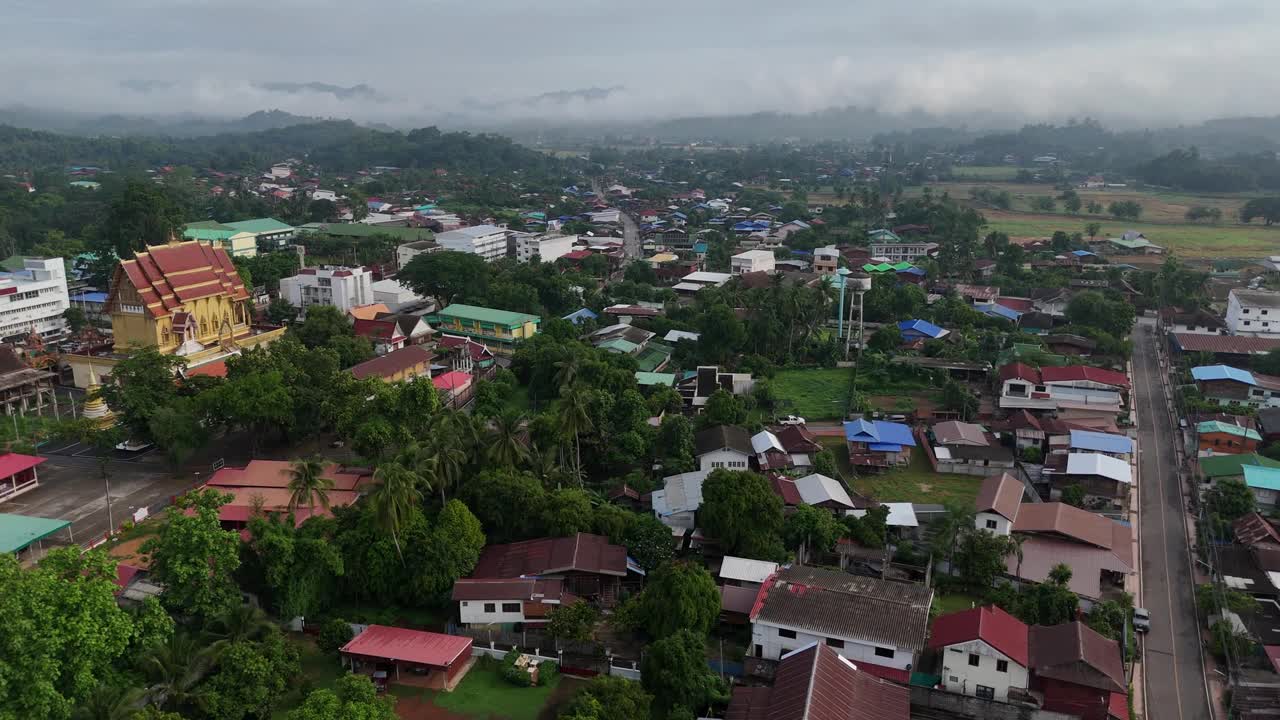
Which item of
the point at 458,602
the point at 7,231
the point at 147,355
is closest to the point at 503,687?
the point at 458,602

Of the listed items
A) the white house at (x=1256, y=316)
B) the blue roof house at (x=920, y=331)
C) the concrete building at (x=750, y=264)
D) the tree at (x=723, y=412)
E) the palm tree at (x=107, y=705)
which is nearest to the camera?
the palm tree at (x=107, y=705)

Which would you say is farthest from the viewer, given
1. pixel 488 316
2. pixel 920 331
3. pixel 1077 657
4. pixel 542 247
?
pixel 542 247

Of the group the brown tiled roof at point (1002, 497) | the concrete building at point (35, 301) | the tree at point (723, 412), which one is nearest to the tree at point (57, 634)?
the tree at point (723, 412)

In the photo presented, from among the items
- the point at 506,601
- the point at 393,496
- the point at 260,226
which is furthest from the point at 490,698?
the point at 260,226

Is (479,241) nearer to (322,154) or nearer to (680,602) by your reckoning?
(680,602)

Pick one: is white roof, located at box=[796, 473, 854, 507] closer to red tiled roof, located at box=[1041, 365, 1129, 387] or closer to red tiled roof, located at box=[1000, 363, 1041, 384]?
red tiled roof, located at box=[1000, 363, 1041, 384]

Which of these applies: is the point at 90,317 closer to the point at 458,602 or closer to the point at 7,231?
the point at 7,231

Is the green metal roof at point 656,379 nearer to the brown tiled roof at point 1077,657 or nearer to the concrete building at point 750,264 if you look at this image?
the brown tiled roof at point 1077,657
